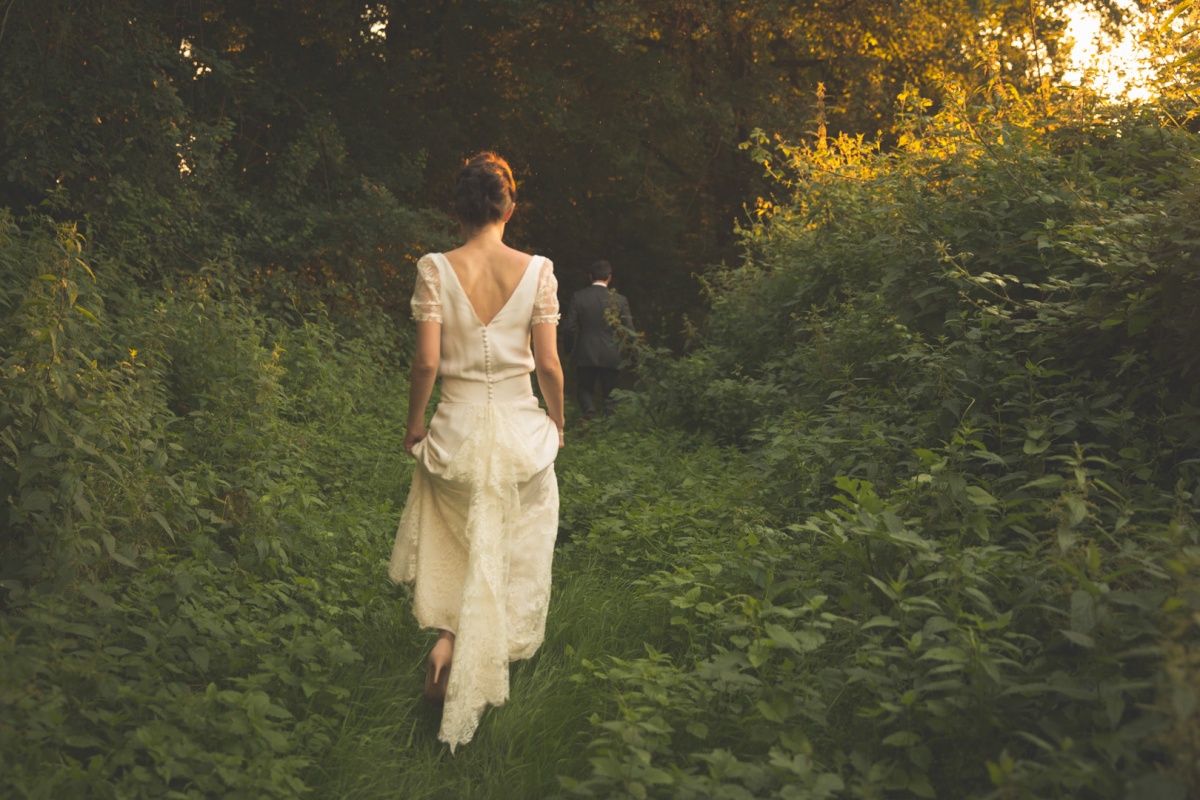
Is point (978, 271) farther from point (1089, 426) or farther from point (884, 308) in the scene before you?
point (1089, 426)

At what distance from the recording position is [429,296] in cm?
412

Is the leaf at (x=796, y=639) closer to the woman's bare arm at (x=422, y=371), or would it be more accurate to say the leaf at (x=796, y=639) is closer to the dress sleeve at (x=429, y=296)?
the woman's bare arm at (x=422, y=371)

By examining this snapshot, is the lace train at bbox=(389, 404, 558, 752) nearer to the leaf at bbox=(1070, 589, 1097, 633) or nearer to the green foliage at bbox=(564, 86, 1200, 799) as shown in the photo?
the green foliage at bbox=(564, 86, 1200, 799)

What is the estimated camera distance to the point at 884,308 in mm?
6633

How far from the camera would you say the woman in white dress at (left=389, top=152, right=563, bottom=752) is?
407 centimetres

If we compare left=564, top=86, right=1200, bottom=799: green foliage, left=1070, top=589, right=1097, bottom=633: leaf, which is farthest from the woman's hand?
left=1070, top=589, right=1097, bottom=633: leaf

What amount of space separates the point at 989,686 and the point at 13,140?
32.4ft

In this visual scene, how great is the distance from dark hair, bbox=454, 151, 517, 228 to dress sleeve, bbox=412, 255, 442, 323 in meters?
0.27

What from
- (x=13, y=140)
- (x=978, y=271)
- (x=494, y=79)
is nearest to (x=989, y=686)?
(x=978, y=271)

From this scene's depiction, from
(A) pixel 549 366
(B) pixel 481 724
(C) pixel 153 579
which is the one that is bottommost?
(B) pixel 481 724

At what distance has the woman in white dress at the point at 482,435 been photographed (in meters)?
4.07

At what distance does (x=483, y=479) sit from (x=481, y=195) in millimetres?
1219

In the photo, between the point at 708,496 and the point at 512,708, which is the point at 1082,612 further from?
the point at 708,496

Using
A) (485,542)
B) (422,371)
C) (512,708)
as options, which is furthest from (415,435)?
(512,708)
